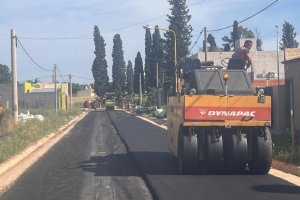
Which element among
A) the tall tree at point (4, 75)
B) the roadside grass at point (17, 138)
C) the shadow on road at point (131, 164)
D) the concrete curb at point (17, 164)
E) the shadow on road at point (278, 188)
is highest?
the tall tree at point (4, 75)

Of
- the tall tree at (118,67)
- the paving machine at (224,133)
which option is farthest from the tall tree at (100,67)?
the paving machine at (224,133)

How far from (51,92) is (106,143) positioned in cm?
7106

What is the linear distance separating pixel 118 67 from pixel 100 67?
11.6 feet

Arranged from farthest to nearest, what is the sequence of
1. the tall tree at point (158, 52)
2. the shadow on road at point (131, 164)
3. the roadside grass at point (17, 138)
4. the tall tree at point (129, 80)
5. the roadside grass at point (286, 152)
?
the tall tree at point (129, 80)
the tall tree at point (158, 52)
the roadside grass at point (17, 138)
the roadside grass at point (286, 152)
the shadow on road at point (131, 164)

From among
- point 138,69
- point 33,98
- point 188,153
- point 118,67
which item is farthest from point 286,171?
point 118,67

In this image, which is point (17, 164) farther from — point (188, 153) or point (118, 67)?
point (118, 67)

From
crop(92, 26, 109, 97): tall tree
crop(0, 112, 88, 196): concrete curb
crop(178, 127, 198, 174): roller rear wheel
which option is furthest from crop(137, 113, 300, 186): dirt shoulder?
crop(92, 26, 109, 97): tall tree

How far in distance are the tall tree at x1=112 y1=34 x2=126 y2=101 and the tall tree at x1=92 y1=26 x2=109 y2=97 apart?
76.3 inches

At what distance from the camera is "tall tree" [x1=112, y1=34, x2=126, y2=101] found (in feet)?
363

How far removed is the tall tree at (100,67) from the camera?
110438 mm

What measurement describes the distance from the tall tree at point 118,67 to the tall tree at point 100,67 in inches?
76.3

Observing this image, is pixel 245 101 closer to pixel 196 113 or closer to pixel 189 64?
pixel 196 113

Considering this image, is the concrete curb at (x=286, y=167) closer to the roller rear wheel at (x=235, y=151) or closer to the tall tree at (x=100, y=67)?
the roller rear wheel at (x=235, y=151)

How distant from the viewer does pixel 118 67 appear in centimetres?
11088
